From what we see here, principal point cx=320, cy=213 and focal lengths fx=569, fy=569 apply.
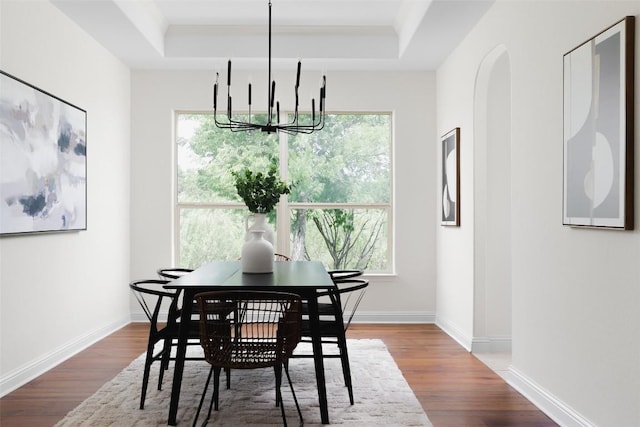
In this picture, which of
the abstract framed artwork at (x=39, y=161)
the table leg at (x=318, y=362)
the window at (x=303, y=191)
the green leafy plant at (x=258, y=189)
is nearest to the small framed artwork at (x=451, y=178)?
the window at (x=303, y=191)

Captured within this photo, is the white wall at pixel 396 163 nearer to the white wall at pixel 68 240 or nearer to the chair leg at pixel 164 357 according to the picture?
the white wall at pixel 68 240

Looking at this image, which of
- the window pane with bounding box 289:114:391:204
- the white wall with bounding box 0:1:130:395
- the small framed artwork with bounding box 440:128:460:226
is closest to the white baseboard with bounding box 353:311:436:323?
the small framed artwork with bounding box 440:128:460:226

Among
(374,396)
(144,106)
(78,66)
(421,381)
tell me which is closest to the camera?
(374,396)

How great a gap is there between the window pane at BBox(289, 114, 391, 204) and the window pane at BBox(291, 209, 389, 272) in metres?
0.16

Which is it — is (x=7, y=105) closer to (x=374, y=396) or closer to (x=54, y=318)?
(x=54, y=318)

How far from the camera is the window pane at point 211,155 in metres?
6.11

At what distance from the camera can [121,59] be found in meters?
5.67

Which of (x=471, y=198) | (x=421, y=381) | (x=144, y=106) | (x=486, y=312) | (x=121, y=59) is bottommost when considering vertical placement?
(x=421, y=381)

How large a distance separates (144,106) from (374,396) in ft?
13.3

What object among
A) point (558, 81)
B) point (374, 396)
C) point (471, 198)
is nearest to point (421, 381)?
point (374, 396)

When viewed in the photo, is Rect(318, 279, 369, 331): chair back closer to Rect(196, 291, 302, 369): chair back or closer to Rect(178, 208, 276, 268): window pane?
Rect(196, 291, 302, 369): chair back

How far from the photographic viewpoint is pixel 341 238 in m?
6.14

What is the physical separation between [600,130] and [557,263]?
0.83 metres

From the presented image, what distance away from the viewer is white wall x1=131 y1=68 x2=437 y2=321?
6039 mm
